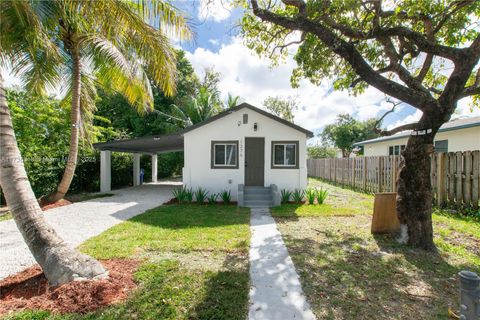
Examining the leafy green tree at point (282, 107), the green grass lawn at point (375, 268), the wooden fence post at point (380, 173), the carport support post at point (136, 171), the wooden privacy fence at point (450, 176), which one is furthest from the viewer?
the leafy green tree at point (282, 107)

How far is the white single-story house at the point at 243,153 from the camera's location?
1088cm

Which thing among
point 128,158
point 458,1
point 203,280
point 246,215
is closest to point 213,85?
point 128,158

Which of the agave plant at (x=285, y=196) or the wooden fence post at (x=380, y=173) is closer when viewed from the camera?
the agave plant at (x=285, y=196)

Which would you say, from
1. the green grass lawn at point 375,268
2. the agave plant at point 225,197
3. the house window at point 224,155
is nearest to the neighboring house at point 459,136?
the green grass lawn at point 375,268

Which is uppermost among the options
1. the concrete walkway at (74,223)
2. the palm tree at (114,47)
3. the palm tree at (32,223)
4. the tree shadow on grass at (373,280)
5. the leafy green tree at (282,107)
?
the leafy green tree at (282,107)

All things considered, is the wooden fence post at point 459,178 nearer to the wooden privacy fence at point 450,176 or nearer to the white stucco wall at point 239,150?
the wooden privacy fence at point 450,176

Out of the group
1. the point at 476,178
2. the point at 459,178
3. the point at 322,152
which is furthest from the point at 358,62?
the point at 322,152

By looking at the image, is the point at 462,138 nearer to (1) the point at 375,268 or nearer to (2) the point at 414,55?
(2) the point at 414,55

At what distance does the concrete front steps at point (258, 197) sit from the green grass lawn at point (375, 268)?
265cm

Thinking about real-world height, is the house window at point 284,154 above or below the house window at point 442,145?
below

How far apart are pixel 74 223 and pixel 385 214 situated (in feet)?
27.9

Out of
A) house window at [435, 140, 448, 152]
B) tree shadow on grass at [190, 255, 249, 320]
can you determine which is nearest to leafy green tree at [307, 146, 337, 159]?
house window at [435, 140, 448, 152]

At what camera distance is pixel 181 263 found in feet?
14.2

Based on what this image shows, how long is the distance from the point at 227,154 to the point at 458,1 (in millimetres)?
8417
